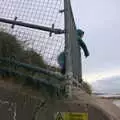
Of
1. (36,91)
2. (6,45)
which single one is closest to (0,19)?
(6,45)

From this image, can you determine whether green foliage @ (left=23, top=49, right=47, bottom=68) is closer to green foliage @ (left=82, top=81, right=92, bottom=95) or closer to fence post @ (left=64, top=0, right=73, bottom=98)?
fence post @ (left=64, top=0, right=73, bottom=98)

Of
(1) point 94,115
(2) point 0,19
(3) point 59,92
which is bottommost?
(1) point 94,115

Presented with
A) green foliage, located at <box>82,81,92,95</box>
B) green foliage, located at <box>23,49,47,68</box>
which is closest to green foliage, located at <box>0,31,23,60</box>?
green foliage, located at <box>23,49,47,68</box>

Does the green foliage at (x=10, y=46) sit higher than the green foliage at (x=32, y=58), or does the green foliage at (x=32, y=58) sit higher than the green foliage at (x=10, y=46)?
the green foliage at (x=10, y=46)

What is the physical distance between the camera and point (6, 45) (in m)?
6.56

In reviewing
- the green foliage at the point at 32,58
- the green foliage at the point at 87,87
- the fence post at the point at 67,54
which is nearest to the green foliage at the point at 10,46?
the green foliage at the point at 32,58

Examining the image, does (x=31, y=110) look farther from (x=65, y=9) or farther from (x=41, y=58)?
(x=65, y=9)

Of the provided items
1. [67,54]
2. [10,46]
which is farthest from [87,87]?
[67,54]

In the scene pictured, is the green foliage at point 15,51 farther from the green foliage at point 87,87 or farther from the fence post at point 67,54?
the green foliage at point 87,87

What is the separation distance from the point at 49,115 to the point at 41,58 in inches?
39.8

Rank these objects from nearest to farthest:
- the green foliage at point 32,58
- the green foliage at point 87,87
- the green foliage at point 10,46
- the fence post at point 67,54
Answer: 1. the fence post at point 67,54
2. the green foliage at point 32,58
3. the green foliage at point 10,46
4. the green foliage at point 87,87

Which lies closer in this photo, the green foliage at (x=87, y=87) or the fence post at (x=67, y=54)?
the fence post at (x=67, y=54)

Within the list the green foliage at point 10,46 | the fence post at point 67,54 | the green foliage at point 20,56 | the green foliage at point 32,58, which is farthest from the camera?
the green foliage at point 10,46

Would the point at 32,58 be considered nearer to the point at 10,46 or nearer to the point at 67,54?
the point at 10,46
